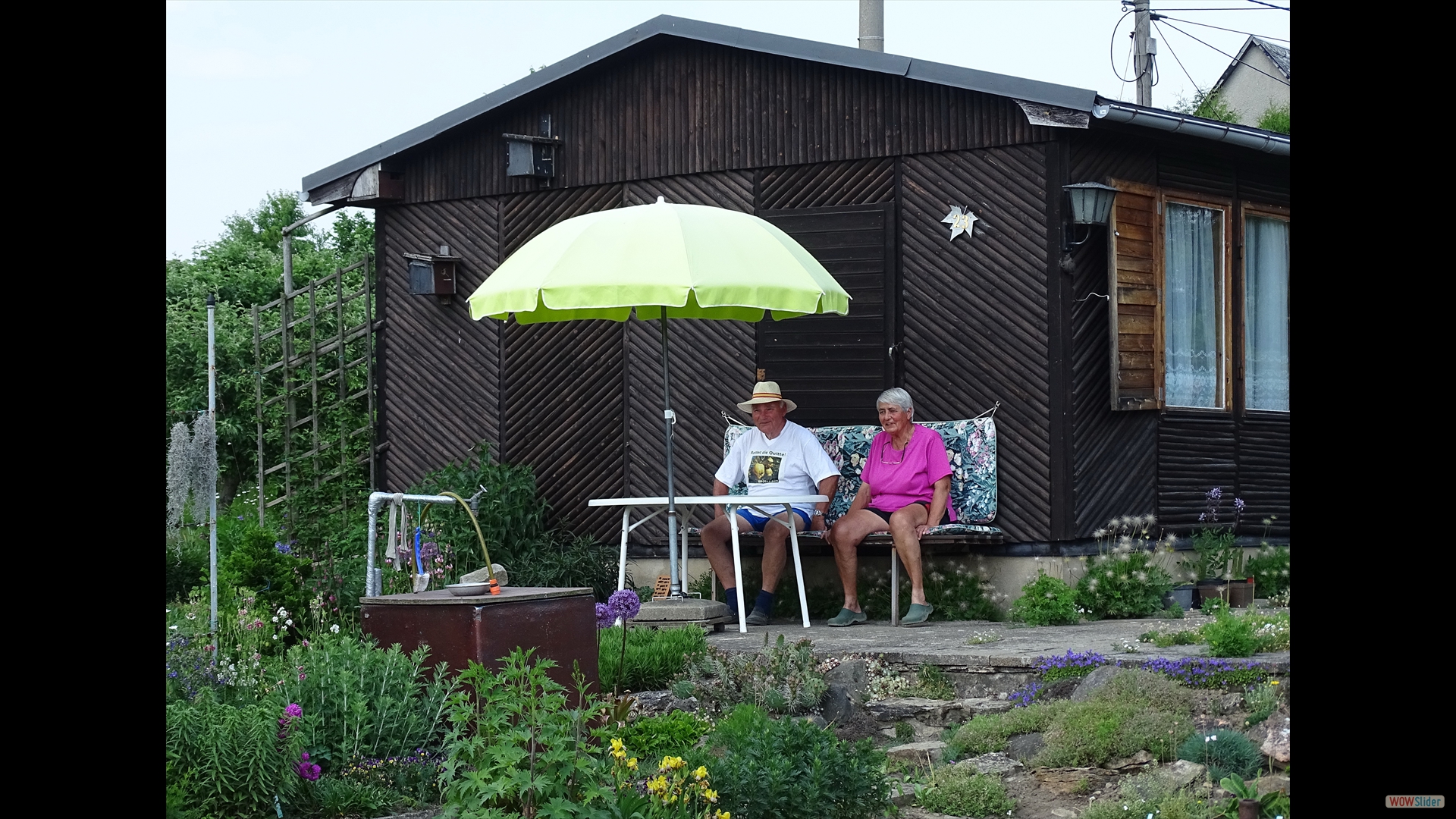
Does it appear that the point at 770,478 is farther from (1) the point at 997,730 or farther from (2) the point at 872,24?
(2) the point at 872,24

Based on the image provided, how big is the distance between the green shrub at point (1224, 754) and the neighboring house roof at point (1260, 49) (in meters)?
23.1

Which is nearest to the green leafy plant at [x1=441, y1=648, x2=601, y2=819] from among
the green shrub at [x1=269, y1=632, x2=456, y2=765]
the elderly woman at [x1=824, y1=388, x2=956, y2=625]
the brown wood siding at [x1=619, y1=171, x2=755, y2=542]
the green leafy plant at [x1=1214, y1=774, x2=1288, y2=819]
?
the green shrub at [x1=269, y1=632, x2=456, y2=765]

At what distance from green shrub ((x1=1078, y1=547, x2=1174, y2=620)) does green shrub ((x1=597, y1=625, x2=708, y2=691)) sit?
101 inches

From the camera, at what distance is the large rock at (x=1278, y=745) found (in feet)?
15.9

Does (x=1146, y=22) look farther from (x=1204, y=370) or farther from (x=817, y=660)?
(x=817, y=660)

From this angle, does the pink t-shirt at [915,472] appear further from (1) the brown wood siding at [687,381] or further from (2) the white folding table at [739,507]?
(1) the brown wood siding at [687,381]

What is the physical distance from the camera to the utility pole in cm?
1972

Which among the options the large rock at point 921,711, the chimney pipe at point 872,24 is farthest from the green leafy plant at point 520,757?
the chimney pipe at point 872,24

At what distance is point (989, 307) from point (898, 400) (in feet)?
2.80

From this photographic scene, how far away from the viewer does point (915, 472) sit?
8.72 m

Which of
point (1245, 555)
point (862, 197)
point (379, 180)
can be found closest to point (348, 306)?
point (379, 180)

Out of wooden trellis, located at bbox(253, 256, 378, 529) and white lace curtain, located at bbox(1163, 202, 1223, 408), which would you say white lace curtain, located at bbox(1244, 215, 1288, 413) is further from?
wooden trellis, located at bbox(253, 256, 378, 529)
